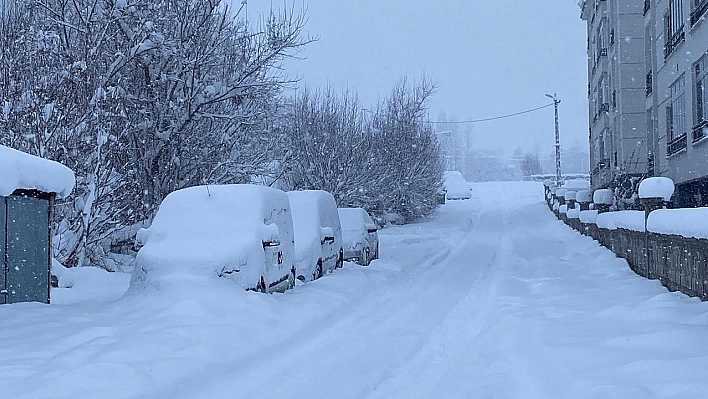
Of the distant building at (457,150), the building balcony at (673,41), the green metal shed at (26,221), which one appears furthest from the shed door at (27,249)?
the distant building at (457,150)

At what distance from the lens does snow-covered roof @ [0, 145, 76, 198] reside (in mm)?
8695

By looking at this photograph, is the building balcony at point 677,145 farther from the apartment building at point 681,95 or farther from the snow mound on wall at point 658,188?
the snow mound on wall at point 658,188

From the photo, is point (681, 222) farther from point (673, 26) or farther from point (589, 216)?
point (589, 216)

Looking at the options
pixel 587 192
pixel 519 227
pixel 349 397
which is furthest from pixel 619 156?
pixel 349 397

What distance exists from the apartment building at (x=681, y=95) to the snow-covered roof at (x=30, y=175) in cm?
1398

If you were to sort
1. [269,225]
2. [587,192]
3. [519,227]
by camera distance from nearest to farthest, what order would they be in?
[269,225] < [587,192] < [519,227]

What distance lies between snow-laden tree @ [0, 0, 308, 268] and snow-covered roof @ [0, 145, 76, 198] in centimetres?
429

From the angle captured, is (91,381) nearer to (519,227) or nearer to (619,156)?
(619,156)

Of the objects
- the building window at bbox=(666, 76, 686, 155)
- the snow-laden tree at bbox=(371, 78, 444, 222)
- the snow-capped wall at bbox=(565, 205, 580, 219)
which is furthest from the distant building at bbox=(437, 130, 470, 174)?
the building window at bbox=(666, 76, 686, 155)

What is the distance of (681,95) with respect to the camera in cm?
1944

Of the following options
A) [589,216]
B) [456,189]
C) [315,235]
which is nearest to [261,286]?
[315,235]

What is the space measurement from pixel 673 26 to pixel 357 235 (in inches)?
421

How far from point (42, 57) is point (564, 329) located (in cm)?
1212

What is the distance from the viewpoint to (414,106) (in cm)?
3769
